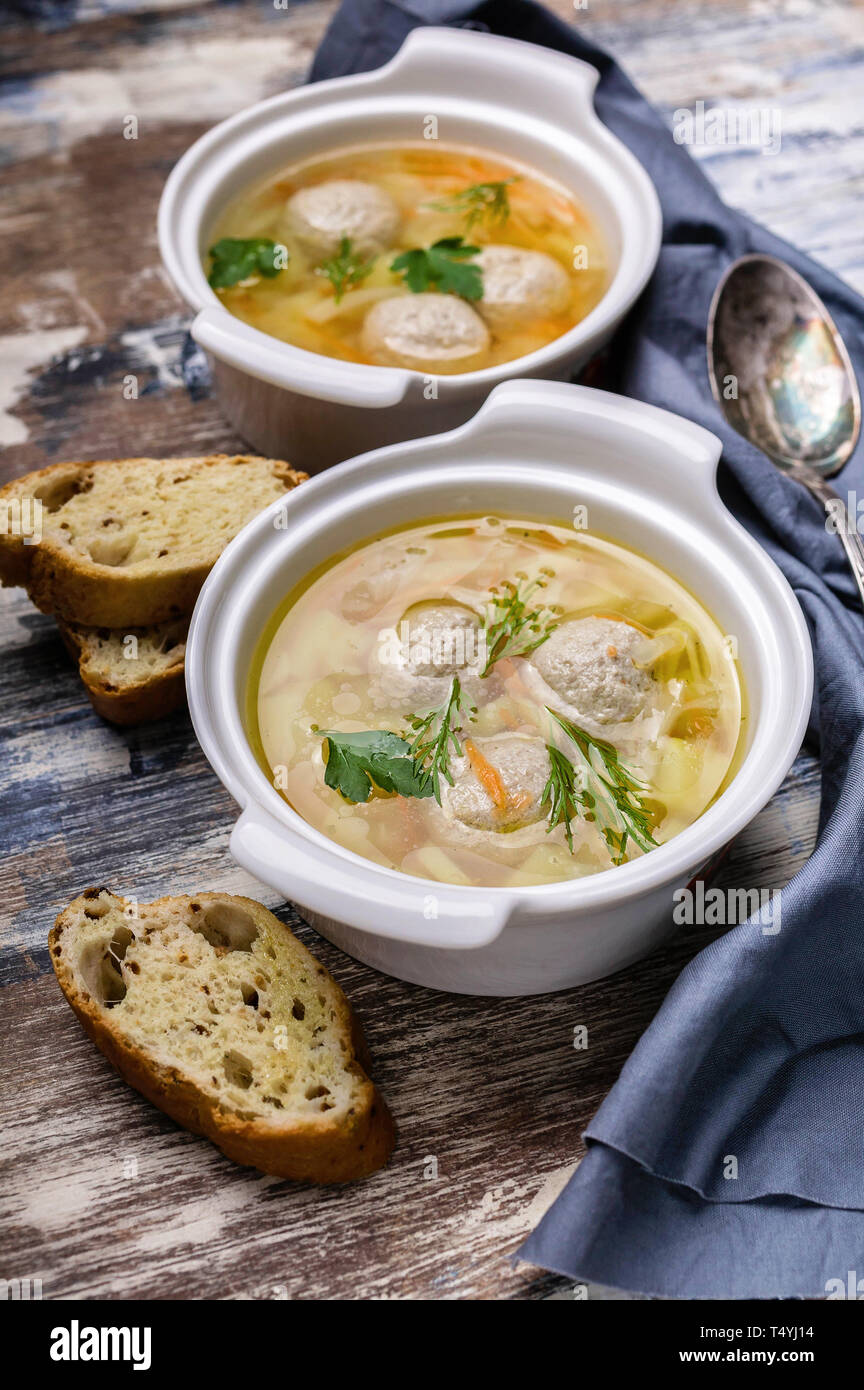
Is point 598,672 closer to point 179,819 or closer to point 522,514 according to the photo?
point 522,514

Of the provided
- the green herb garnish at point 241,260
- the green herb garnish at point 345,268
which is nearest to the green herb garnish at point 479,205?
the green herb garnish at point 345,268

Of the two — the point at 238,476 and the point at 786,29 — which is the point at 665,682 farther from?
the point at 786,29

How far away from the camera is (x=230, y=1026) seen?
1.78m

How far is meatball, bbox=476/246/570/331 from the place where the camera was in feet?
8.23

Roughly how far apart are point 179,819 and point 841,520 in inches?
50.3

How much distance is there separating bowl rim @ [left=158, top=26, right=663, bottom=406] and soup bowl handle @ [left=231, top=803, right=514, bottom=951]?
89cm

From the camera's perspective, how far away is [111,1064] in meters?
1.82

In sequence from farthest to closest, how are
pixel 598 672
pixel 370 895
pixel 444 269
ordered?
pixel 444 269
pixel 598 672
pixel 370 895

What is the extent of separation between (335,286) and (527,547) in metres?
0.81

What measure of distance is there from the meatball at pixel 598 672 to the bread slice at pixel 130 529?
2.00ft

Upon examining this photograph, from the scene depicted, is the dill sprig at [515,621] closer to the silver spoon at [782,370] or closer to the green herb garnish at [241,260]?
the silver spoon at [782,370]

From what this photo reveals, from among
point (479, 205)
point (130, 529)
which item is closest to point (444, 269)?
point (479, 205)

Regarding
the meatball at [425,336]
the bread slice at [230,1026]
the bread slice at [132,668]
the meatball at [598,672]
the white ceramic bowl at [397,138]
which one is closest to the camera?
the bread slice at [230,1026]

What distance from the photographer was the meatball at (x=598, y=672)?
1.91 metres
